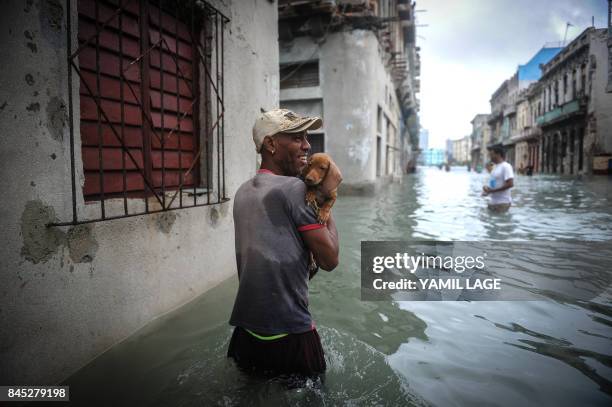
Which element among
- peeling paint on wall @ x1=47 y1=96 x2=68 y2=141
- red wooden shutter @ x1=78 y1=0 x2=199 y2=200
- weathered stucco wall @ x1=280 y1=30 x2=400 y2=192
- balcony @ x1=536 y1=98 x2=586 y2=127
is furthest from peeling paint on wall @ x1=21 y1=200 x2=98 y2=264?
balcony @ x1=536 y1=98 x2=586 y2=127

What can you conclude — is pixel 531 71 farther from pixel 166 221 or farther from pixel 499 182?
pixel 166 221

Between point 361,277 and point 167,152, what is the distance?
9.92 feet

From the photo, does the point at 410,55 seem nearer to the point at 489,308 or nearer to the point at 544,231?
the point at 544,231

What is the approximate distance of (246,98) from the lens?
491 centimetres

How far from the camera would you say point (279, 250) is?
5.86 feet

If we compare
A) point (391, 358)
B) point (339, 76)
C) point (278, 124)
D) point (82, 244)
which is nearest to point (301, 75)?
point (339, 76)

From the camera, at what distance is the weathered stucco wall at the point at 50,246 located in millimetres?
2143

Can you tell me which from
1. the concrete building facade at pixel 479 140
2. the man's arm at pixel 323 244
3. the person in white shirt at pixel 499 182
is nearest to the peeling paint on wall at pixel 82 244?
the man's arm at pixel 323 244

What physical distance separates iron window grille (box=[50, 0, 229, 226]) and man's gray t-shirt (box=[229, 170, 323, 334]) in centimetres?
147

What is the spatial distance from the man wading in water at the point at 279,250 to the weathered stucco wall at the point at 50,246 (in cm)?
141

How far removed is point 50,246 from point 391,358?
270 cm

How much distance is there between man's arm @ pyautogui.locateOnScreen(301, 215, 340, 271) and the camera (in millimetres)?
1711

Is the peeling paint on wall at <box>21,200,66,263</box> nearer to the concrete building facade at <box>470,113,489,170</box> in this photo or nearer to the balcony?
the balcony

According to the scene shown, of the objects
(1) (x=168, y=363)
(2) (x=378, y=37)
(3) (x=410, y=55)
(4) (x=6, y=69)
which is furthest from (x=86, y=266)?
(3) (x=410, y=55)
